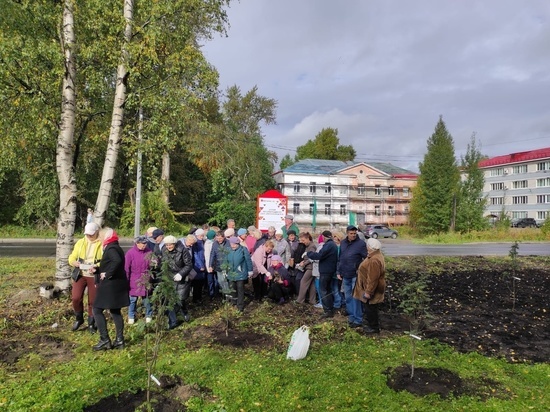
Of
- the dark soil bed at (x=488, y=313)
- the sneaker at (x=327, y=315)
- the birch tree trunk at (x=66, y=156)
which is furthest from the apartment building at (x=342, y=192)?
the birch tree trunk at (x=66, y=156)

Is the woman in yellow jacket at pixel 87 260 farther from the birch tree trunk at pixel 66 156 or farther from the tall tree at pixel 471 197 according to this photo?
the tall tree at pixel 471 197

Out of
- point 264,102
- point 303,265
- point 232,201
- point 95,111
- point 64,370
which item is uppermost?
point 264,102

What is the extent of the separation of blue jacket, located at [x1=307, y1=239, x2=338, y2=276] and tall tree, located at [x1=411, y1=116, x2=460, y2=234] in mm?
37040

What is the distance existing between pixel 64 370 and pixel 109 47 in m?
6.29

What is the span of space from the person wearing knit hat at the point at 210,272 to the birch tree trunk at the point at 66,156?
273 centimetres

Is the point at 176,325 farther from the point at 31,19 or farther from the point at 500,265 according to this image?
the point at 500,265

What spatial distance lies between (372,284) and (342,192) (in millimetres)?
50033

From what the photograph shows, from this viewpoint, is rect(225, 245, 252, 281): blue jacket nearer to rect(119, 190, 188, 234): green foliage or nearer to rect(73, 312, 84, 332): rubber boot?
rect(73, 312, 84, 332): rubber boot

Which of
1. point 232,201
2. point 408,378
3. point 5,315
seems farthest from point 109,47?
point 232,201

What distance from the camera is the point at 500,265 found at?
15023 mm

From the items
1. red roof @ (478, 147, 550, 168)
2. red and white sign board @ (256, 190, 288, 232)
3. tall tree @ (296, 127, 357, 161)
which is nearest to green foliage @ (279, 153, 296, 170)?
tall tree @ (296, 127, 357, 161)

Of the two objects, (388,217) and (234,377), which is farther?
(388,217)

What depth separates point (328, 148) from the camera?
68.1 meters

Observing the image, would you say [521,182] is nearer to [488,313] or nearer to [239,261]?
[488,313]
